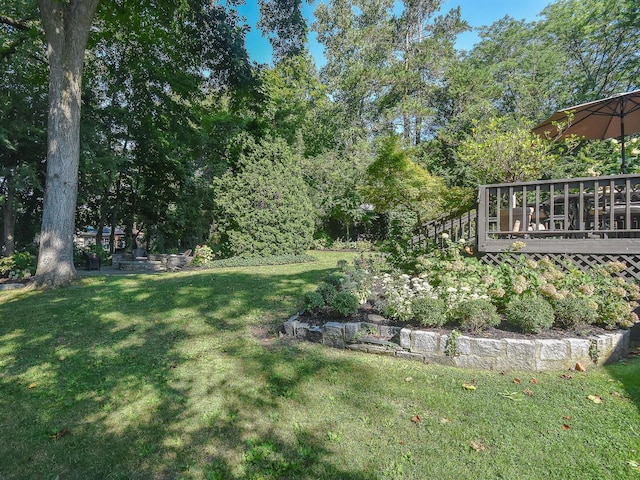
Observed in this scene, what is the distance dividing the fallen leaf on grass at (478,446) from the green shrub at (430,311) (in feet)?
4.58

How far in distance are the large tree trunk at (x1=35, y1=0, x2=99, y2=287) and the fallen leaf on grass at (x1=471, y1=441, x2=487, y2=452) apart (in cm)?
774

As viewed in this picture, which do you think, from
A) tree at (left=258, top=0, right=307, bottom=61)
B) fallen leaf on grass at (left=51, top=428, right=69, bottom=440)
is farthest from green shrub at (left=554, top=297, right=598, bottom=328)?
tree at (left=258, top=0, right=307, bottom=61)

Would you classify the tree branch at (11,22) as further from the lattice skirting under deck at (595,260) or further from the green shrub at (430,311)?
the lattice skirting under deck at (595,260)

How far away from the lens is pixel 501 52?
67.5 ft

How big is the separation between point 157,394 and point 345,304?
1.98 meters

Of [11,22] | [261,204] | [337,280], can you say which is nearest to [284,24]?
[261,204]

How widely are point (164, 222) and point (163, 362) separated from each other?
15.1 metres

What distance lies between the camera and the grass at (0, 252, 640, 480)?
1.89m

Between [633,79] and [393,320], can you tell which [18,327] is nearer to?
[393,320]

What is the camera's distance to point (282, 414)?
2385mm

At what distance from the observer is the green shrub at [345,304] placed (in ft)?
12.5

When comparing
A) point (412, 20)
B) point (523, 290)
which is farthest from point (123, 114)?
point (412, 20)

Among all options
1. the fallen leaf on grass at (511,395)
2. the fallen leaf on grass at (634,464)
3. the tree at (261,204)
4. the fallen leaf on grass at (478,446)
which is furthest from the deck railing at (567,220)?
the tree at (261,204)

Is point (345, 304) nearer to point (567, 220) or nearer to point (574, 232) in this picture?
point (574, 232)
